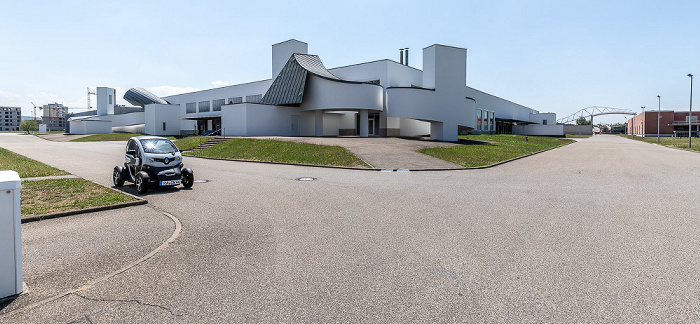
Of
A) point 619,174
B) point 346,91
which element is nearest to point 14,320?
point 619,174

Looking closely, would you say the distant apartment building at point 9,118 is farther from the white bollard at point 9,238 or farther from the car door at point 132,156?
the white bollard at point 9,238

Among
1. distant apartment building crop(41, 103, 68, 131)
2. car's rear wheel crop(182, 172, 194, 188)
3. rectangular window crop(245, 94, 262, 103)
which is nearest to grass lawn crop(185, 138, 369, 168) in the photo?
car's rear wheel crop(182, 172, 194, 188)

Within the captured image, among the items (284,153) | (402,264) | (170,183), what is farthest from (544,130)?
(402,264)

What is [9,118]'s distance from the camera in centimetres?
16725

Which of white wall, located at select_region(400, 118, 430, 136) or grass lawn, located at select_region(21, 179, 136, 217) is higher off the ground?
white wall, located at select_region(400, 118, 430, 136)

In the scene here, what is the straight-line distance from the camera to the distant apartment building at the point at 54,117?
6427 inches

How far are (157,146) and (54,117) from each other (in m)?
207

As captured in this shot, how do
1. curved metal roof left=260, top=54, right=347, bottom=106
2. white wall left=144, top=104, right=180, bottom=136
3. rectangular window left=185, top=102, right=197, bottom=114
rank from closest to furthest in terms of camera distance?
curved metal roof left=260, top=54, right=347, bottom=106
white wall left=144, top=104, right=180, bottom=136
rectangular window left=185, top=102, right=197, bottom=114

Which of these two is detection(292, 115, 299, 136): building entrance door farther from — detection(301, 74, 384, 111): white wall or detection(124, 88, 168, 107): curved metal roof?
detection(124, 88, 168, 107): curved metal roof

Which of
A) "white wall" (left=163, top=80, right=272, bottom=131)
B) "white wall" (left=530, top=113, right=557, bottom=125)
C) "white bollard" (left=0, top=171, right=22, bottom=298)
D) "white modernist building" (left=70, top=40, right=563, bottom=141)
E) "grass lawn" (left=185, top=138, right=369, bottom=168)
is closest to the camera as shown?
"white bollard" (left=0, top=171, right=22, bottom=298)

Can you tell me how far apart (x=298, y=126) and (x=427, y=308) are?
1617 inches

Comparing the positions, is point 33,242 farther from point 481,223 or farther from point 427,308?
point 481,223

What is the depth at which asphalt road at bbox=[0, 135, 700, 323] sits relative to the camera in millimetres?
3453

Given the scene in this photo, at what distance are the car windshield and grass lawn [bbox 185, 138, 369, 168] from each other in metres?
8.71
